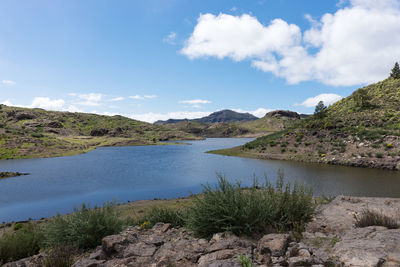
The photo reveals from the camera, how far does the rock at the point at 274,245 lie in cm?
424

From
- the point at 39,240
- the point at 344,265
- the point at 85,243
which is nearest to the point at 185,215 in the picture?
the point at 85,243

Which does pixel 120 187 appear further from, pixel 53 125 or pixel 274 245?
pixel 53 125

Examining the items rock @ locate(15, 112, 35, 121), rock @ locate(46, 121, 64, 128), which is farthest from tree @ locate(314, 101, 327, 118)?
rock @ locate(15, 112, 35, 121)

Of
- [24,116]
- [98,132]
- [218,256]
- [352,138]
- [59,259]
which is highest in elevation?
A: [24,116]

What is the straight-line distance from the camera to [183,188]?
26.3 m

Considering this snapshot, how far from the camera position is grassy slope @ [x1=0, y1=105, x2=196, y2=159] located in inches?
2625

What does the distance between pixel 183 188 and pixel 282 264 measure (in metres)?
23.1

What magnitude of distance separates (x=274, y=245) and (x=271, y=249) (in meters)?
0.13

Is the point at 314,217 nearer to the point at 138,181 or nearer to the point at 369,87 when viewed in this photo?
the point at 138,181

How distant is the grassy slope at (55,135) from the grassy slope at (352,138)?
60111mm

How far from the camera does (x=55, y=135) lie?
10269 cm

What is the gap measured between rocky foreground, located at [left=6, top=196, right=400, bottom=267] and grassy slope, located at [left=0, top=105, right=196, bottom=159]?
238 ft

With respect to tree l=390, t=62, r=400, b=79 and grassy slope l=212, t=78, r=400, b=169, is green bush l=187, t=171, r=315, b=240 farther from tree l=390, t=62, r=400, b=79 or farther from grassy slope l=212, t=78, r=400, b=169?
tree l=390, t=62, r=400, b=79

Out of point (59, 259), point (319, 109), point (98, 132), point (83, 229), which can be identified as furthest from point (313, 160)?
point (98, 132)
